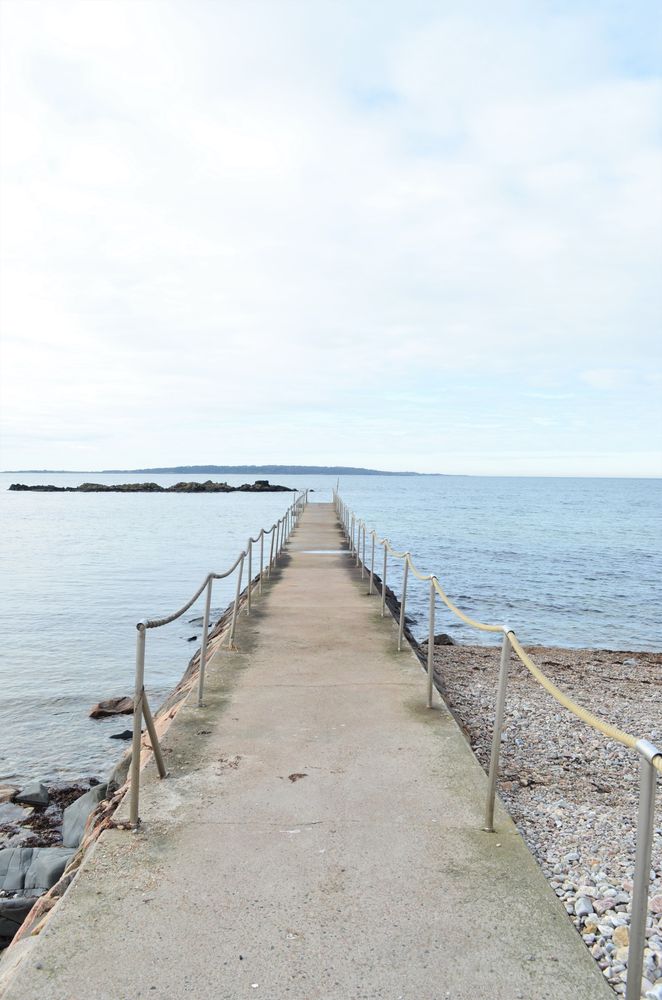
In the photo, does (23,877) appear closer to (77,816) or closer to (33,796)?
(77,816)

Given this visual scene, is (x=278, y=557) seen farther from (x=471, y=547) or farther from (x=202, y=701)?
(x=471, y=547)

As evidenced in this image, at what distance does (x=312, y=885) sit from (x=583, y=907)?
135cm

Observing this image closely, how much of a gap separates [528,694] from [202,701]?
4607mm

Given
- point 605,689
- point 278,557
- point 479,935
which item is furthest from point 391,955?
point 278,557

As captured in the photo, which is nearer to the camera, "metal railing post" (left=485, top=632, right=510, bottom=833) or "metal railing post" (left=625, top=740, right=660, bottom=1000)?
"metal railing post" (left=625, top=740, right=660, bottom=1000)

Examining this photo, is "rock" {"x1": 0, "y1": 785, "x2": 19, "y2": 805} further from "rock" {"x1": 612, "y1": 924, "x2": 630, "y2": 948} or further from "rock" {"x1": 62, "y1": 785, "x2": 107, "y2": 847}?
"rock" {"x1": 612, "y1": 924, "x2": 630, "y2": 948}

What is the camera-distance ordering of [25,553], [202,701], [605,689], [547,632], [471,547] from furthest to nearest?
1. [471,547]
2. [25,553]
3. [547,632]
4. [605,689]
5. [202,701]

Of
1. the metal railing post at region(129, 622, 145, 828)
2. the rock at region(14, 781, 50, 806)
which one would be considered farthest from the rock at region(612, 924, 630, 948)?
the rock at region(14, 781, 50, 806)

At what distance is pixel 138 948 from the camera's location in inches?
119

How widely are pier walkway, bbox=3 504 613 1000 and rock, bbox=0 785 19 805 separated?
10.5 feet

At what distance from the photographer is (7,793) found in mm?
7844

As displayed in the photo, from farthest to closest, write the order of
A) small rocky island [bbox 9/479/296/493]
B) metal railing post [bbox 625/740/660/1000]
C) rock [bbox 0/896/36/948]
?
small rocky island [bbox 9/479/296/493]
rock [bbox 0/896/36/948]
metal railing post [bbox 625/740/660/1000]

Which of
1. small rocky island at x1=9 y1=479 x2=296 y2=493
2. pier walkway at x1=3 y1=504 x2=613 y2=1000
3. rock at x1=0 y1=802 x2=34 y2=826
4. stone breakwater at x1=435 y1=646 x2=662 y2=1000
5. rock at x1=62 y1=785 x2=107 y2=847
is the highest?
pier walkway at x1=3 y1=504 x2=613 y2=1000

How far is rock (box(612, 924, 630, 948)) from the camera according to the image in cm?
326
